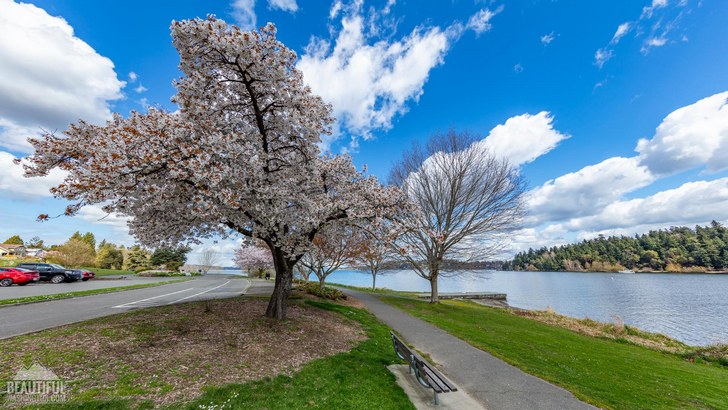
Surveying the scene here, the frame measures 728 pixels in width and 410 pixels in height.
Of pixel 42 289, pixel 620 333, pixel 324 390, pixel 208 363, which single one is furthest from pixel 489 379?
pixel 42 289

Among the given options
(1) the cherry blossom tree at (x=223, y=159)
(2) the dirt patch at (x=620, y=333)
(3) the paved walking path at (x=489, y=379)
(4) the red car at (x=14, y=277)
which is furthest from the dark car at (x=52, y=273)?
(2) the dirt patch at (x=620, y=333)

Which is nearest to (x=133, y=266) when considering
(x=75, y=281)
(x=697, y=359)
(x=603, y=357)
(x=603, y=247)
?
(x=75, y=281)

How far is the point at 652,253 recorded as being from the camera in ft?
292

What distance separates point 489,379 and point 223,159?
8.53m

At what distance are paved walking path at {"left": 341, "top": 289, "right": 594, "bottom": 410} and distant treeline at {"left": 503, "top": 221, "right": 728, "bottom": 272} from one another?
92.8m

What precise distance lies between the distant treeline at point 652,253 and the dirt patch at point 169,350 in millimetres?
96703

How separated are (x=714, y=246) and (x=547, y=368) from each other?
384 feet

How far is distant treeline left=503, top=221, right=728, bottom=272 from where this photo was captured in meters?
80.8

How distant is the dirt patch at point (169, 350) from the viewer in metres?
5.16

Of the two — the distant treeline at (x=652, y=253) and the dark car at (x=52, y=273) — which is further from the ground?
the distant treeline at (x=652, y=253)

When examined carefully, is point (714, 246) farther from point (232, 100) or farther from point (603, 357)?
point (232, 100)

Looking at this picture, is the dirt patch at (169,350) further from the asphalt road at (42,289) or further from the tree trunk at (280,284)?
the asphalt road at (42,289)

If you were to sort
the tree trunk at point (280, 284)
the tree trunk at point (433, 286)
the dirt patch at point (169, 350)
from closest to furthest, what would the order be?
the dirt patch at point (169, 350) < the tree trunk at point (280, 284) < the tree trunk at point (433, 286)

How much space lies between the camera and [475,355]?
362 inches
